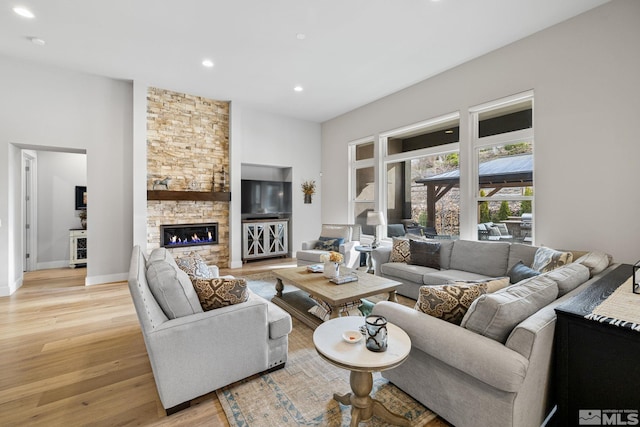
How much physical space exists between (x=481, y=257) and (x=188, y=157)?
5.43 m

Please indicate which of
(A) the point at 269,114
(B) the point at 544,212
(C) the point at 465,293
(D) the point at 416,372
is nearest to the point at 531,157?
(B) the point at 544,212

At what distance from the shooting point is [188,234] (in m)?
5.70

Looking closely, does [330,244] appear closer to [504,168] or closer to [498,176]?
[498,176]

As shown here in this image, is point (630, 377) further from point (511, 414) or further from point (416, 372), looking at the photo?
point (416, 372)

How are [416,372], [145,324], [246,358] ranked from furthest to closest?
[246,358] < [416,372] < [145,324]

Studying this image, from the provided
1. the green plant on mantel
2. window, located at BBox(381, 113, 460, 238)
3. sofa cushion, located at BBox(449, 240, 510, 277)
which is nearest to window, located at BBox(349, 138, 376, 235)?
window, located at BBox(381, 113, 460, 238)

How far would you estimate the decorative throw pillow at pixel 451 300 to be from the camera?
5.65 feet

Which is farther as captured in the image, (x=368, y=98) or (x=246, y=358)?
(x=368, y=98)

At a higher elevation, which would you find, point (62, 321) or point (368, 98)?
point (368, 98)

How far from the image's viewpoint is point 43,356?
8.13 feet

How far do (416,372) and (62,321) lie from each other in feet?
12.7

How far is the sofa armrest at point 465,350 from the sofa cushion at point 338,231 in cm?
361

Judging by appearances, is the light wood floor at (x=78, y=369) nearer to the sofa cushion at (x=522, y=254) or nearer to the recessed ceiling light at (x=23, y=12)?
the sofa cushion at (x=522, y=254)

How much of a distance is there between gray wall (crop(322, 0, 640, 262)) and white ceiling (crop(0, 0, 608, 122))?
238 millimetres
